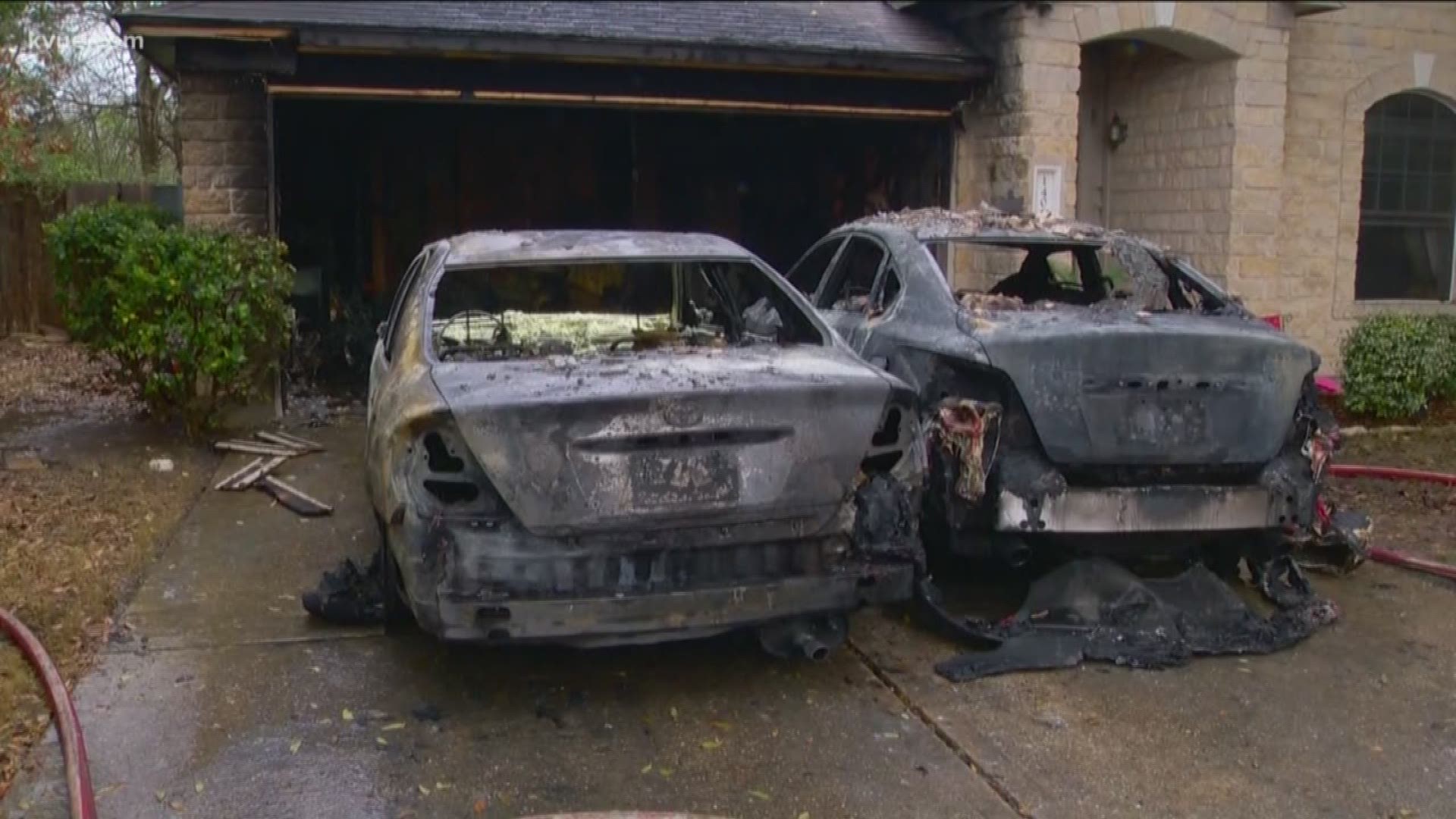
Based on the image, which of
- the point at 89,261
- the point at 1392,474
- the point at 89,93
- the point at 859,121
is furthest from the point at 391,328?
the point at 89,93

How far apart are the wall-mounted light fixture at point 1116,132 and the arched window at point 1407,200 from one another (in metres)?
2.22

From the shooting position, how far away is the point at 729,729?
4332 mm

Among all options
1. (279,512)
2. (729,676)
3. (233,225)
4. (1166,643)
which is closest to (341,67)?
(233,225)

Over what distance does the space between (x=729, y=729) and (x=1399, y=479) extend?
574 cm

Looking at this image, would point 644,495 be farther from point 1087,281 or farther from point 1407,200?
point 1407,200

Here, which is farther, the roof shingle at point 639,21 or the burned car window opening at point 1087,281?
the roof shingle at point 639,21

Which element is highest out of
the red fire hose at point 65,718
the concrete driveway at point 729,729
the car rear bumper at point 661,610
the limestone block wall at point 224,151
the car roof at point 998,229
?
the limestone block wall at point 224,151

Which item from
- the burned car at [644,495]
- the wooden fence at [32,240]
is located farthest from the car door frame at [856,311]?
the wooden fence at [32,240]

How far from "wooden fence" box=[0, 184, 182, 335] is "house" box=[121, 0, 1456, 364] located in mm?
3274

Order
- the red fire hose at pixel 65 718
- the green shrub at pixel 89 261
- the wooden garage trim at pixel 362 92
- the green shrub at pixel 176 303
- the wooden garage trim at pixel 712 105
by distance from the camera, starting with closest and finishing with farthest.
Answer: the red fire hose at pixel 65 718
the green shrub at pixel 176 303
the green shrub at pixel 89 261
the wooden garage trim at pixel 362 92
the wooden garage trim at pixel 712 105

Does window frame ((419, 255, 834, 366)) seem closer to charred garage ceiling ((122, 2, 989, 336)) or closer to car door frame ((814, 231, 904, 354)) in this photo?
car door frame ((814, 231, 904, 354))

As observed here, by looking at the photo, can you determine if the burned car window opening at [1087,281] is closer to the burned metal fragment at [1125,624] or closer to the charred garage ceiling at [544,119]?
the burned metal fragment at [1125,624]

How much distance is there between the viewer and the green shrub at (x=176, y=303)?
8.12 metres

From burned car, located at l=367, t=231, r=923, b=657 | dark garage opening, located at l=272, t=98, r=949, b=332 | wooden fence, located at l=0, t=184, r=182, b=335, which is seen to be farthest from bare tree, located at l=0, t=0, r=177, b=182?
burned car, located at l=367, t=231, r=923, b=657
